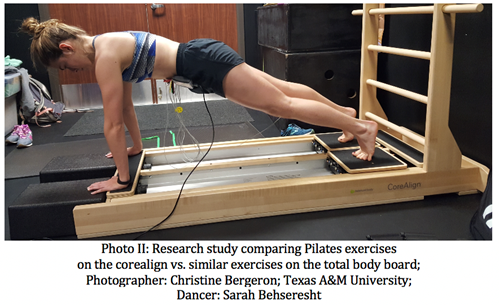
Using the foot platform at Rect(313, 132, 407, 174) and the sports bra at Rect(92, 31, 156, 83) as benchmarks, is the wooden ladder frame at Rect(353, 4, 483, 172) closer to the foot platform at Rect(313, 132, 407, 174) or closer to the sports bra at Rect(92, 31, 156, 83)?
the foot platform at Rect(313, 132, 407, 174)

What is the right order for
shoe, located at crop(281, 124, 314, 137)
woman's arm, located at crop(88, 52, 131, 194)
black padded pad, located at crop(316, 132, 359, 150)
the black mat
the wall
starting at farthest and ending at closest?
the wall, the black mat, shoe, located at crop(281, 124, 314, 137), black padded pad, located at crop(316, 132, 359, 150), woman's arm, located at crop(88, 52, 131, 194)

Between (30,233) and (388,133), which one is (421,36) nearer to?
(388,133)

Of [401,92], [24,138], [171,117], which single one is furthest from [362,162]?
[24,138]

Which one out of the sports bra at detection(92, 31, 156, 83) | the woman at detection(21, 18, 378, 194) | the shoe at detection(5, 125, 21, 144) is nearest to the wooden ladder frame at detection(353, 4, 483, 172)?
the woman at detection(21, 18, 378, 194)

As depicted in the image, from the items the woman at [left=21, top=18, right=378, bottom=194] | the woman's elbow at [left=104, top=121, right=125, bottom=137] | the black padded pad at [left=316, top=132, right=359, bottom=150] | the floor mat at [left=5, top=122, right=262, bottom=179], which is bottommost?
the floor mat at [left=5, top=122, right=262, bottom=179]

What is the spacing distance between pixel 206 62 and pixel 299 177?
2.14 ft

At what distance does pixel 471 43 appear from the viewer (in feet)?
5.55

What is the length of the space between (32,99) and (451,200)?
125 inches

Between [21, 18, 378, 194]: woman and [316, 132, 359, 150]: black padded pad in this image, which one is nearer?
[21, 18, 378, 194]: woman

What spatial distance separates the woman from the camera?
1.43 m

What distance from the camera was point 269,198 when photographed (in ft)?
5.06

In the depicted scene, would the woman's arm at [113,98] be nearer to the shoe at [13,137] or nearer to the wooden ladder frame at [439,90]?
the wooden ladder frame at [439,90]

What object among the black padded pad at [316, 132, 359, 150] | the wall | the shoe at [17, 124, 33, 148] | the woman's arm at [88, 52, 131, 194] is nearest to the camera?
the woman's arm at [88, 52, 131, 194]

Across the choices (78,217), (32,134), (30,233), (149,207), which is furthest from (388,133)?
(32,134)
